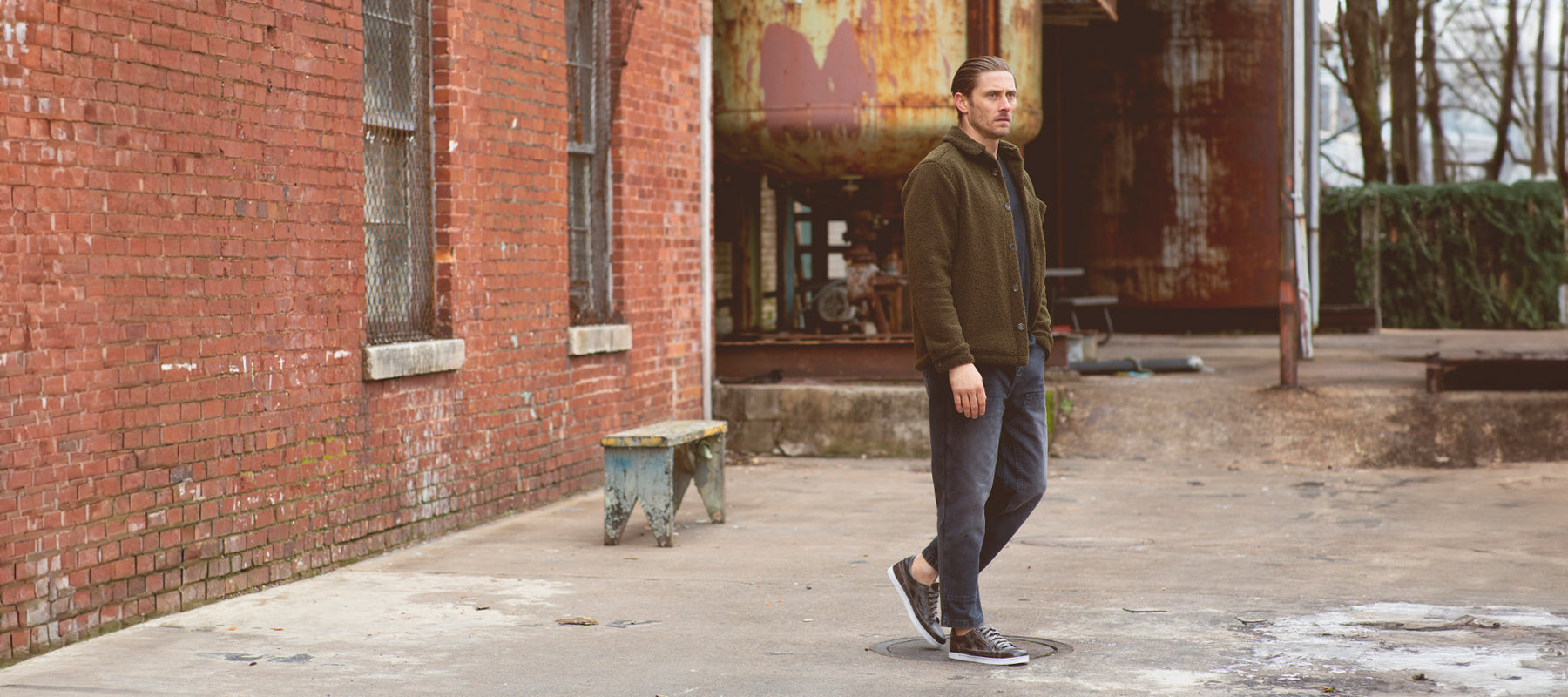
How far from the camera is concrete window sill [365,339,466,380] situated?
718 centimetres

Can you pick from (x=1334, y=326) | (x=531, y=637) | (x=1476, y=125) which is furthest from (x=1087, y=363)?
(x=1476, y=125)

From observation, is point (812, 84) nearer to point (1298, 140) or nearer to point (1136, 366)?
point (1136, 366)

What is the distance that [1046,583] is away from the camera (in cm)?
656

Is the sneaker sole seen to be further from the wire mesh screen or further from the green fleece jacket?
the wire mesh screen

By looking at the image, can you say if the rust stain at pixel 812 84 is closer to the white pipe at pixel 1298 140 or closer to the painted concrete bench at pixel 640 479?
the white pipe at pixel 1298 140

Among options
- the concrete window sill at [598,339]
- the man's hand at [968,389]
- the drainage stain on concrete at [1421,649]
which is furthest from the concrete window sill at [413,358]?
A: the drainage stain on concrete at [1421,649]

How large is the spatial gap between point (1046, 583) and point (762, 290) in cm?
1144

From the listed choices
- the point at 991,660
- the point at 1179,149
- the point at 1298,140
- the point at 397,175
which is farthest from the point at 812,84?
the point at 1179,149

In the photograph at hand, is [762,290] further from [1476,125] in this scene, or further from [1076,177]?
[1476,125]

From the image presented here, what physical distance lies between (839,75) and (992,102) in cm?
656

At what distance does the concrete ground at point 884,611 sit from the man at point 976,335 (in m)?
0.37

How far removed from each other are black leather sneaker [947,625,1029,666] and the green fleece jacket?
Answer: 86 cm

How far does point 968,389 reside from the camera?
16.1 ft

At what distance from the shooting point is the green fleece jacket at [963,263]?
4.99m
